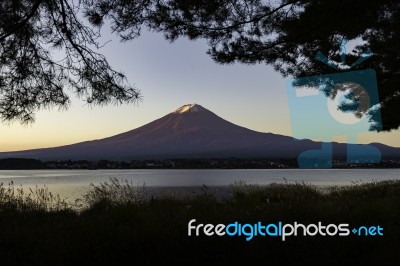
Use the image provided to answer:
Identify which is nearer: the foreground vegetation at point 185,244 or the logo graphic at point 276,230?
the foreground vegetation at point 185,244

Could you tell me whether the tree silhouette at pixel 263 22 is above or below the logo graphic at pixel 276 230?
above

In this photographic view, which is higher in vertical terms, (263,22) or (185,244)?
(263,22)

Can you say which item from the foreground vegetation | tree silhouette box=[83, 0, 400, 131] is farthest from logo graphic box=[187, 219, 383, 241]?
tree silhouette box=[83, 0, 400, 131]

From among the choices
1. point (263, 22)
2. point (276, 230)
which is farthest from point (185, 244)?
point (263, 22)

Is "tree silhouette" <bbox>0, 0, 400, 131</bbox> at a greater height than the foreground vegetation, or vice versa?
"tree silhouette" <bbox>0, 0, 400, 131</bbox>

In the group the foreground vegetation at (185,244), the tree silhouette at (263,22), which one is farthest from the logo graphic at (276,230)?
the tree silhouette at (263,22)

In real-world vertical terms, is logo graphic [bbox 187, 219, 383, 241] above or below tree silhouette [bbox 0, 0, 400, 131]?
below

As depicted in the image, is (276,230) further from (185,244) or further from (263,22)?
(263,22)

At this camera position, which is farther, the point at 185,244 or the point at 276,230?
the point at 276,230

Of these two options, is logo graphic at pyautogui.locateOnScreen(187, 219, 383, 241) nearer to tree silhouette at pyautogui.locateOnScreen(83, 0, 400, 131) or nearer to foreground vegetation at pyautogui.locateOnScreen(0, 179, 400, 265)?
foreground vegetation at pyautogui.locateOnScreen(0, 179, 400, 265)

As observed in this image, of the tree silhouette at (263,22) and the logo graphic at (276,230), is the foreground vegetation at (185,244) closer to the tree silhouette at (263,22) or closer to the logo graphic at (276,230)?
the logo graphic at (276,230)

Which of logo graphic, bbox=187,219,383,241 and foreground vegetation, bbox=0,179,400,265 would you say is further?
logo graphic, bbox=187,219,383,241

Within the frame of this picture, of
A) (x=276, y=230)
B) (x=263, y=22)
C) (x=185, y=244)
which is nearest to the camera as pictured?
(x=185, y=244)

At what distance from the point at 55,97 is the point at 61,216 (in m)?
2.43
